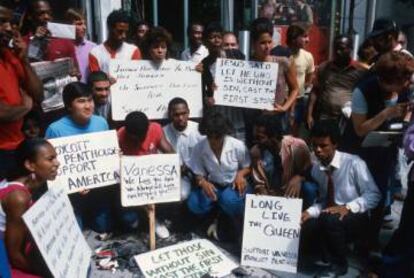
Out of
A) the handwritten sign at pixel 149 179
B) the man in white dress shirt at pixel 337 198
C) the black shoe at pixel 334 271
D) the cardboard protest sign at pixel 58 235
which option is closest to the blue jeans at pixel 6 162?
the cardboard protest sign at pixel 58 235

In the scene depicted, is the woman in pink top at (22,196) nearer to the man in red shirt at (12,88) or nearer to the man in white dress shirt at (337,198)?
the man in red shirt at (12,88)

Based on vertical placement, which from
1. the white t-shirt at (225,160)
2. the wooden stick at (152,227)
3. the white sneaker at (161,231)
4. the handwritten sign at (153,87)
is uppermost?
the handwritten sign at (153,87)

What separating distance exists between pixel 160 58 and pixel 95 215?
151 centimetres

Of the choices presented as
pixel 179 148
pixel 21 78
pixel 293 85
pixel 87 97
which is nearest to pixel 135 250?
pixel 179 148

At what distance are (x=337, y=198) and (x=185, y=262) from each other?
1.22 metres

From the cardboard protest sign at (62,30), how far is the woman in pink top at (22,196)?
1.39 metres

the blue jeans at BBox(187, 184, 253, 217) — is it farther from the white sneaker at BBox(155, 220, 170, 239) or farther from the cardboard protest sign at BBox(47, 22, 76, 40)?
the cardboard protest sign at BBox(47, 22, 76, 40)

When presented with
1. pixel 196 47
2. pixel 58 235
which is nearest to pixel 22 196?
pixel 58 235

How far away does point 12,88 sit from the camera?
320 centimetres

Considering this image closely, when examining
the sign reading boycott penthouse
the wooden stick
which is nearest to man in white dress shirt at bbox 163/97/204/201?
the wooden stick

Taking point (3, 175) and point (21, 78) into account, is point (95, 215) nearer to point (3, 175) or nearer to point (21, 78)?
point (3, 175)

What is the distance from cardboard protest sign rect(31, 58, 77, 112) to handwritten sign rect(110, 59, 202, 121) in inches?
16.2

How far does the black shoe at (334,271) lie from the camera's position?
3289mm

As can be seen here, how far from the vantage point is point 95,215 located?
13.3 ft
